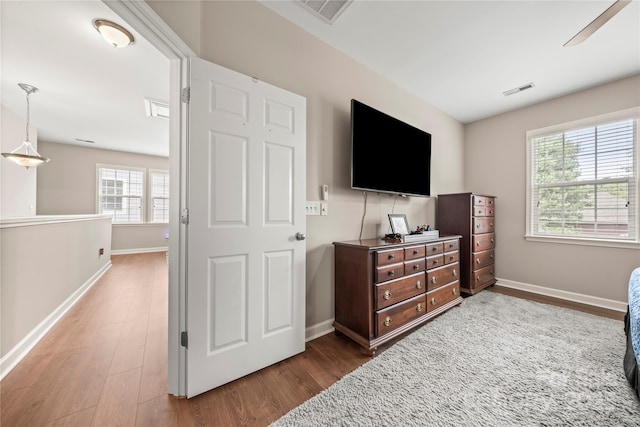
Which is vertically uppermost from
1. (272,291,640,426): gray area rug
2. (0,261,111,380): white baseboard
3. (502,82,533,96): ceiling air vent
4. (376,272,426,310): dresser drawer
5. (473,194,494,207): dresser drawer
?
(502,82,533,96): ceiling air vent

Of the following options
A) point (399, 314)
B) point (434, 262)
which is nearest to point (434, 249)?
point (434, 262)

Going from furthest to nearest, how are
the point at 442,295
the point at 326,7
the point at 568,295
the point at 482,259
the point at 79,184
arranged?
the point at 79,184
the point at 482,259
the point at 568,295
the point at 442,295
the point at 326,7

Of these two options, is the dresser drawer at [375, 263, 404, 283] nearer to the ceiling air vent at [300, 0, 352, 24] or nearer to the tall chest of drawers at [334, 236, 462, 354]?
the tall chest of drawers at [334, 236, 462, 354]

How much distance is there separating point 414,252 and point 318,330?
1102 mm

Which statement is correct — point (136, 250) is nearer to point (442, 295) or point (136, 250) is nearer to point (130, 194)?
point (130, 194)

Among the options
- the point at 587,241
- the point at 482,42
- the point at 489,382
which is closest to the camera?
the point at 489,382

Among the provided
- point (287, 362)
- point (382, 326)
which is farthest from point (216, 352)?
point (382, 326)

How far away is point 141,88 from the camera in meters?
2.90

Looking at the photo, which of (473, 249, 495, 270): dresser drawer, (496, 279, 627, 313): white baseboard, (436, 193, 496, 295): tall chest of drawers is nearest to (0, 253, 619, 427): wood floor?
(436, 193, 496, 295): tall chest of drawers

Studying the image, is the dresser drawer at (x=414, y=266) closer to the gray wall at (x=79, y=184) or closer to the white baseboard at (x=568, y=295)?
the white baseboard at (x=568, y=295)

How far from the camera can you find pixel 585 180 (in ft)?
9.48

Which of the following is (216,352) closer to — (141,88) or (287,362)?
(287,362)

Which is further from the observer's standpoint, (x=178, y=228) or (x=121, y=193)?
(x=121, y=193)

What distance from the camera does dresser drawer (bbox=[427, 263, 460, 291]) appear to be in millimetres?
2264
